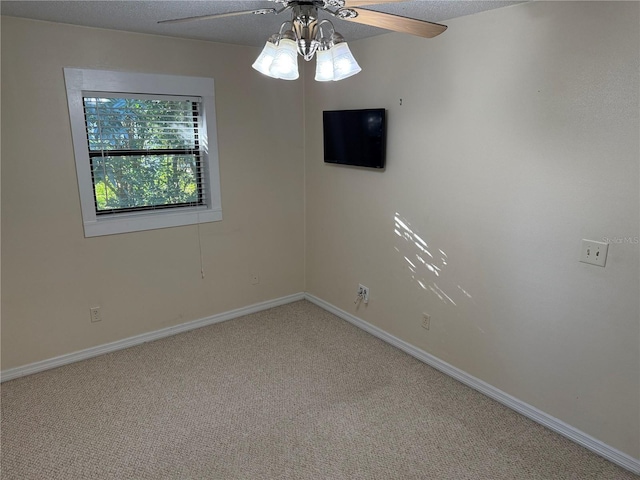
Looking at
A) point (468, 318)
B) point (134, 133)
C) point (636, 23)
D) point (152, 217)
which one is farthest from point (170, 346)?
point (636, 23)

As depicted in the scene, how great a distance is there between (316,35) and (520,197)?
143 centimetres

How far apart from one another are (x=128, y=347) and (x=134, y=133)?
1.62 m

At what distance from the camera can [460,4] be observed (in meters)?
2.15

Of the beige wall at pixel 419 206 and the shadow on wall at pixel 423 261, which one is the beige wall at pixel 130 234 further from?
the shadow on wall at pixel 423 261

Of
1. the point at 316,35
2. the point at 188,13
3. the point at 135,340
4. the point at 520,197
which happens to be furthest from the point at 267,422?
the point at 188,13

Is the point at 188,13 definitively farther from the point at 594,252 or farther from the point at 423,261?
the point at 594,252

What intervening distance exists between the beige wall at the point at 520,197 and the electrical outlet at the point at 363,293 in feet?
0.70

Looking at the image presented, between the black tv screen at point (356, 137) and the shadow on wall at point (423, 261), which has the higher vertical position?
the black tv screen at point (356, 137)

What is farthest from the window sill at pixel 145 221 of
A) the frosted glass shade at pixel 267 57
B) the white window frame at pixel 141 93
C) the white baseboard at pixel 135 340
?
the frosted glass shade at pixel 267 57

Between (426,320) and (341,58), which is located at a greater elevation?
(341,58)

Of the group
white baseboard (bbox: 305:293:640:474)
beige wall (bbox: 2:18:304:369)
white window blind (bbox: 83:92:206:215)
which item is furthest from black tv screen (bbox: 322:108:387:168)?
white baseboard (bbox: 305:293:640:474)

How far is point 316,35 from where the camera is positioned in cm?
156

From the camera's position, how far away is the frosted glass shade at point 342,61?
1.60 meters

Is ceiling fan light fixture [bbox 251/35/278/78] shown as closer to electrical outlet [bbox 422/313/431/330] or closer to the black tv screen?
the black tv screen
